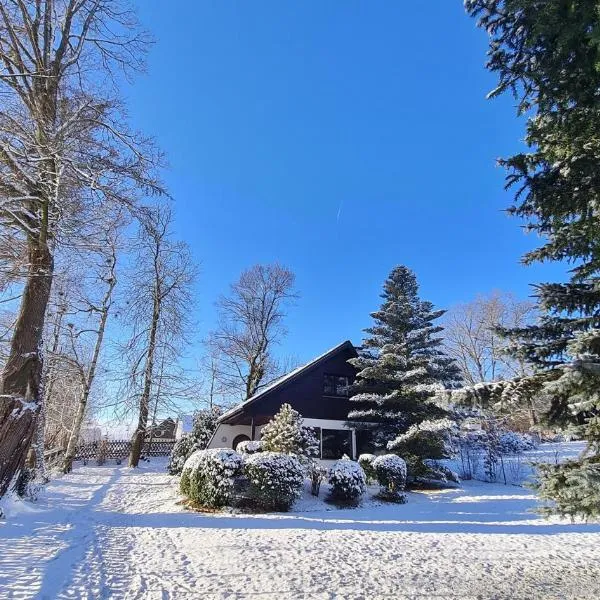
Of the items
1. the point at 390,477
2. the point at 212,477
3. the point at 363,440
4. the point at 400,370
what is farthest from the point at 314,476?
the point at 363,440

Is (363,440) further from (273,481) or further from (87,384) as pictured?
(87,384)

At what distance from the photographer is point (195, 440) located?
16.3 metres

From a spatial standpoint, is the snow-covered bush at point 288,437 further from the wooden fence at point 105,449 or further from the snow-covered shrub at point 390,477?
the wooden fence at point 105,449

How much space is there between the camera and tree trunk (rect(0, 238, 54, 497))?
24.0 feet

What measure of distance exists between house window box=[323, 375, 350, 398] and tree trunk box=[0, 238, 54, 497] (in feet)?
40.1

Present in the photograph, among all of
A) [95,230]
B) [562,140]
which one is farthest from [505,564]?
[95,230]

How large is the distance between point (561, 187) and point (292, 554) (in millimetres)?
6233

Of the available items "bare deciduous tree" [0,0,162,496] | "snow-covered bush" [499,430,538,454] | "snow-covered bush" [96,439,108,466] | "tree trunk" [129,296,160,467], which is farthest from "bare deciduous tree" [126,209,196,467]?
"snow-covered bush" [499,430,538,454]

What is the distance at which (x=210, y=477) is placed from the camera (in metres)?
10.2

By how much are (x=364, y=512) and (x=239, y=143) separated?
1159 centimetres

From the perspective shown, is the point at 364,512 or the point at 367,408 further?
the point at 367,408

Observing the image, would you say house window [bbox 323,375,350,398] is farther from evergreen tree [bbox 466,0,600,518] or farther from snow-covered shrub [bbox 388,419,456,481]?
evergreen tree [bbox 466,0,600,518]

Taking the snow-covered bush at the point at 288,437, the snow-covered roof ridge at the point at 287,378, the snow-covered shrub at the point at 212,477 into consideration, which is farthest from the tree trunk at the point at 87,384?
the snow-covered bush at the point at 288,437

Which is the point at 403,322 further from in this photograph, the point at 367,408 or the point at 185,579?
the point at 185,579
